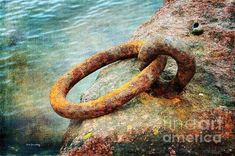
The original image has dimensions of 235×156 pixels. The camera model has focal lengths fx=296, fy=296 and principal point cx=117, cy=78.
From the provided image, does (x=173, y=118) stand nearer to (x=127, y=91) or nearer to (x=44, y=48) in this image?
(x=127, y=91)

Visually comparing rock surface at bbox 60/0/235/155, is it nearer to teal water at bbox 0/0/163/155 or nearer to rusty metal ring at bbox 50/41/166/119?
rusty metal ring at bbox 50/41/166/119

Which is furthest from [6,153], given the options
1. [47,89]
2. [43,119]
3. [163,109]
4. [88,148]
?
[163,109]

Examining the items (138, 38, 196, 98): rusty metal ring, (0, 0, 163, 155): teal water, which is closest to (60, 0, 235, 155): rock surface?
(138, 38, 196, 98): rusty metal ring

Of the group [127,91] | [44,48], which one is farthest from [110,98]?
[44,48]

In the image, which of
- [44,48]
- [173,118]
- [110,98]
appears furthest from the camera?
[44,48]

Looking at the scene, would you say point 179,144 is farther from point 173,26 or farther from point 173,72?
point 173,26

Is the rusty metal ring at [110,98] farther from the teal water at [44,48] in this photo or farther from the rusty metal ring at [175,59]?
the teal water at [44,48]
